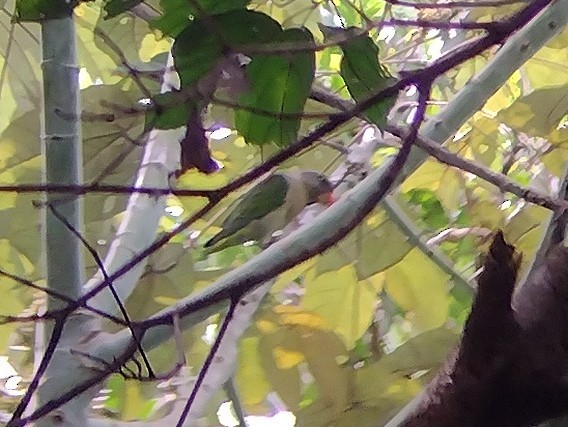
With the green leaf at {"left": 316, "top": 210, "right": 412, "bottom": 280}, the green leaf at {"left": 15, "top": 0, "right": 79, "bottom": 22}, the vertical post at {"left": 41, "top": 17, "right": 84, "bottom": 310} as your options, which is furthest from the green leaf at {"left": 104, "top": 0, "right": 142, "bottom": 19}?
the green leaf at {"left": 316, "top": 210, "right": 412, "bottom": 280}

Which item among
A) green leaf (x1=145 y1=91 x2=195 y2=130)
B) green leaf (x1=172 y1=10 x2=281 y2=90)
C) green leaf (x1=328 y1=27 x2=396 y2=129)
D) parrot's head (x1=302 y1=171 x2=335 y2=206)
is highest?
parrot's head (x1=302 y1=171 x2=335 y2=206)

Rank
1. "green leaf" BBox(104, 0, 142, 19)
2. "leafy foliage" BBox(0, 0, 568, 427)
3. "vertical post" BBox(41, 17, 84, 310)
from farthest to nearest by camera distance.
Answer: "leafy foliage" BBox(0, 0, 568, 427) < "vertical post" BBox(41, 17, 84, 310) < "green leaf" BBox(104, 0, 142, 19)

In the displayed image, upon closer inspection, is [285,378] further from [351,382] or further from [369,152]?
[369,152]

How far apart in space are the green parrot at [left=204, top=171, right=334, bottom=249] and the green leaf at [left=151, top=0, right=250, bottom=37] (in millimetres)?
79

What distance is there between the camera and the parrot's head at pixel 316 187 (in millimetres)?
428

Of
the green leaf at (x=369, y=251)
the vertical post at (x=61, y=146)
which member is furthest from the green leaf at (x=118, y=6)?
the green leaf at (x=369, y=251)

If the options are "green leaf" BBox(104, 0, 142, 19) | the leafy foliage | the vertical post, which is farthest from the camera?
the leafy foliage

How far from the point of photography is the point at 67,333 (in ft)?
1.43

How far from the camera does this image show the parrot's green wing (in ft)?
1.12

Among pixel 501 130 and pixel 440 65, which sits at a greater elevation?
pixel 501 130

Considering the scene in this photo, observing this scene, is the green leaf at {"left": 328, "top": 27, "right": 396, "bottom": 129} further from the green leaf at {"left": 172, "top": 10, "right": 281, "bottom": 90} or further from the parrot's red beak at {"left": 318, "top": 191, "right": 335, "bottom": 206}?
the parrot's red beak at {"left": 318, "top": 191, "right": 335, "bottom": 206}

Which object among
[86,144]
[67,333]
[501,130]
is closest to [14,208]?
[86,144]

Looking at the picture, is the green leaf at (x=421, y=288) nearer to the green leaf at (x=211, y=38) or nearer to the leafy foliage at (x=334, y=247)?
the leafy foliage at (x=334, y=247)

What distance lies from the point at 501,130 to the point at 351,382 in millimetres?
288
